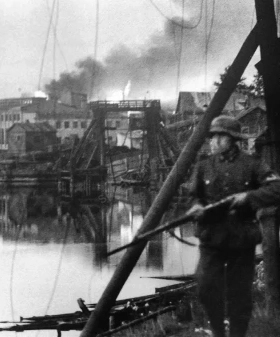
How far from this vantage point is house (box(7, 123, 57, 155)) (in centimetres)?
5122

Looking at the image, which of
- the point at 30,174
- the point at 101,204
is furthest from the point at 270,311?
the point at 30,174

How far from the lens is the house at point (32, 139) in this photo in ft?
168

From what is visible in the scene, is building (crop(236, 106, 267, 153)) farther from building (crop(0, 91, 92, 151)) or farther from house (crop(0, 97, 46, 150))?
house (crop(0, 97, 46, 150))

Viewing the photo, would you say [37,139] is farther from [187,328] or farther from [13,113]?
[187,328]

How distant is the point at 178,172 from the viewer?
160 inches

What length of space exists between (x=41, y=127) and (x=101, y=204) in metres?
19.4

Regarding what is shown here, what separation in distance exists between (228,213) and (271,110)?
1.51 metres

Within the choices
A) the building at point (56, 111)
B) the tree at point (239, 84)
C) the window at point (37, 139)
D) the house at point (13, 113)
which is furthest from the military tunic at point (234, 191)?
the window at point (37, 139)

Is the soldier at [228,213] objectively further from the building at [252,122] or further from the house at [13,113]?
the house at [13,113]

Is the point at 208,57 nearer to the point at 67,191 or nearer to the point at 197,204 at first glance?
the point at 197,204

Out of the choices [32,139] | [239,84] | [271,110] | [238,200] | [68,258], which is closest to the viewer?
[238,200]

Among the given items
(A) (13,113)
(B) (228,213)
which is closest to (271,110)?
(B) (228,213)

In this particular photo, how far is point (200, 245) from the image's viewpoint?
10.8 ft

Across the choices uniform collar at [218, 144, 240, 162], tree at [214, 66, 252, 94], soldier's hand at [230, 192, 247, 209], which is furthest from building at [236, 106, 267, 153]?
soldier's hand at [230, 192, 247, 209]
